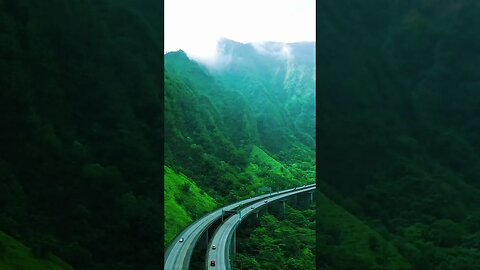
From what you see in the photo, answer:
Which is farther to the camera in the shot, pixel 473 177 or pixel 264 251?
pixel 264 251

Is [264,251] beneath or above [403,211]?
beneath

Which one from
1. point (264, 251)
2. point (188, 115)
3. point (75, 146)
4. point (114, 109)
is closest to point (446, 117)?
point (114, 109)

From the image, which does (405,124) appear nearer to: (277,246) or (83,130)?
(83,130)

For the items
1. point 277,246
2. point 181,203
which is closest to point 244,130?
point 181,203

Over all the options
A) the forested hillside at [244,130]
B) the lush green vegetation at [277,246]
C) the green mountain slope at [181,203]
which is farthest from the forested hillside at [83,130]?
the lush green vegetation at [277,246]

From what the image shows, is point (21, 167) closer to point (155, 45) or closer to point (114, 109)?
point (114, 109)

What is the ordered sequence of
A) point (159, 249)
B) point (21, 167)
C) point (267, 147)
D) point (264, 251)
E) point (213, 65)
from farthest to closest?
point (213, 65) → point (267, 147) → point (264, 251) → point (159, 249) → point (21, 167)

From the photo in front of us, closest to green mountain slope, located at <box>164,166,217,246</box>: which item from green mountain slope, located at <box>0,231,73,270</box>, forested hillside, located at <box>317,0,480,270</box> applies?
green mountain slope, located at <box>0,231,73,270</box>
